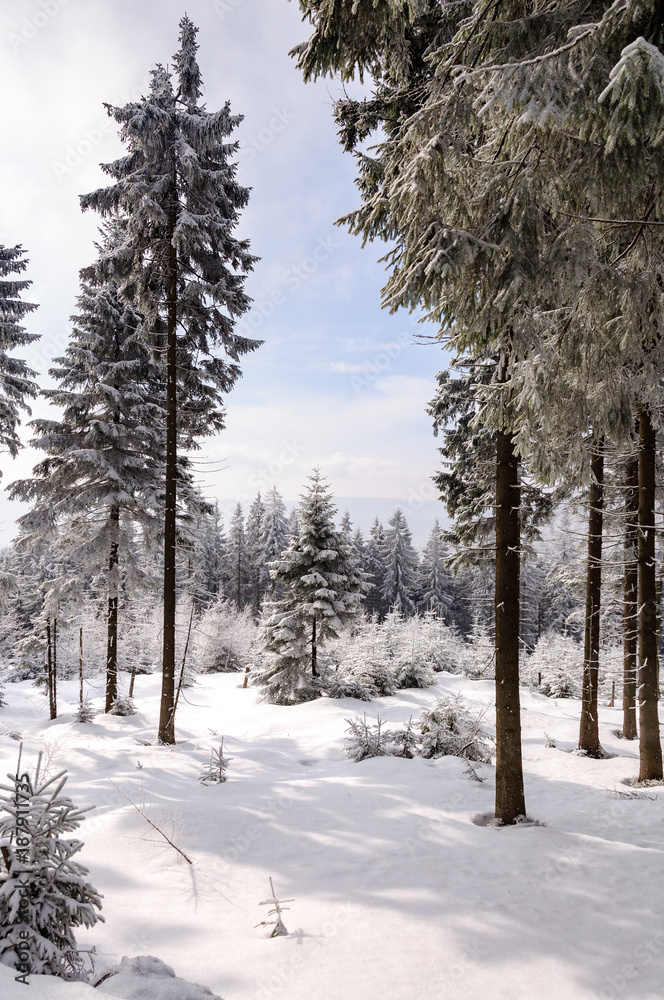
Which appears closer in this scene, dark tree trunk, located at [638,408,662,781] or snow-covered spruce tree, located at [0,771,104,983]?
snow-covered spruce tree, located at [0,771,104,983]

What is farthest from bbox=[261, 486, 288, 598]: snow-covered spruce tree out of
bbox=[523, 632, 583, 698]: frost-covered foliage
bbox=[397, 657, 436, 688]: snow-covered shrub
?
bbox=[397, 657, 436, 688]: snow-covered shrub

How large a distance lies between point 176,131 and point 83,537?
9.77m

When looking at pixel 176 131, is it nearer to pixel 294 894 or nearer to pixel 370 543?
pixel 294 894

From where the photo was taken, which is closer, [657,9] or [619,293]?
[657,9]

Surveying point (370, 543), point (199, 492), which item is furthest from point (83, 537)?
point (370, 543)

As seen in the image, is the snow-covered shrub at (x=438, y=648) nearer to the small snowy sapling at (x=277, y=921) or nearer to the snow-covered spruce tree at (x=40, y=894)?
the small snowy sapling at (x=277, y=921)

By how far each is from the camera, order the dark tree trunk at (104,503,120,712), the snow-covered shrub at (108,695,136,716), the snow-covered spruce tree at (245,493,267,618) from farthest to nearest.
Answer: the snow-covered spruce tree at (245,493,267,618), the snow-covered shrub at (108,695,136,716), the dark tree trunk at (104,503,120,712)

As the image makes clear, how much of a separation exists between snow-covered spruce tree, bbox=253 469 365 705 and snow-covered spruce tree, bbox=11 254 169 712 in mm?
5794

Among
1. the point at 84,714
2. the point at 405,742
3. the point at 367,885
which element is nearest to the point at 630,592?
the point at 405,742

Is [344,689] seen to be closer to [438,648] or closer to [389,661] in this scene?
[389,661]

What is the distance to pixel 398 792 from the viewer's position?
6.39 metres

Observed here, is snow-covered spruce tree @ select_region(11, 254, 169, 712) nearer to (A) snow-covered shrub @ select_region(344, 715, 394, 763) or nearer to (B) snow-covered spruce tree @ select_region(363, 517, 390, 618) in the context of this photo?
(A) snow-covered shrub @ select_region(344, 715, 394, 763)

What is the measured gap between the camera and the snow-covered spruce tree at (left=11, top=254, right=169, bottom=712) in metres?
12.5

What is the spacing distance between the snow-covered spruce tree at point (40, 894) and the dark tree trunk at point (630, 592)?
34.7ft
